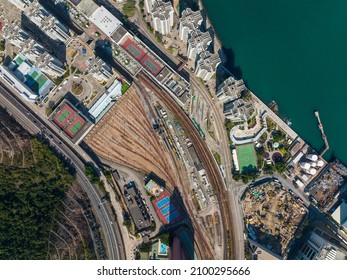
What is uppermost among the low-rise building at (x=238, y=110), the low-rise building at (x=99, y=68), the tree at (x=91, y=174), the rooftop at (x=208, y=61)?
the rooftop at (x=208, y=61)

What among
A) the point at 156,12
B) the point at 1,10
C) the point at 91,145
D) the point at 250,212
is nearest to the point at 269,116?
→ the point at 250,212

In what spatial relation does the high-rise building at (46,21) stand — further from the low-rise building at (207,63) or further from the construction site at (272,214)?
the construction site at (272,214)

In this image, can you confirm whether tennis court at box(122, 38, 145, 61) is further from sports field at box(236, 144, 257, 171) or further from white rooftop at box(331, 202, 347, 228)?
white rooftop at box(331, 202, 347, 228)

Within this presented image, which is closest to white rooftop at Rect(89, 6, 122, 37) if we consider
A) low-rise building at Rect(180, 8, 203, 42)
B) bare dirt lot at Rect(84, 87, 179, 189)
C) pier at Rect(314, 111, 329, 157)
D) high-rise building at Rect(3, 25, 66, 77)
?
high-rise building at Rect(3, 25, 66, 77)

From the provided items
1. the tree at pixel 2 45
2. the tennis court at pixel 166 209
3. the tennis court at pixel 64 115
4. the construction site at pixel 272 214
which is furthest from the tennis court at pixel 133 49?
the construction site at pixel 272 214

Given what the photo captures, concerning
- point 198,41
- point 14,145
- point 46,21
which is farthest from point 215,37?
point 14,145
